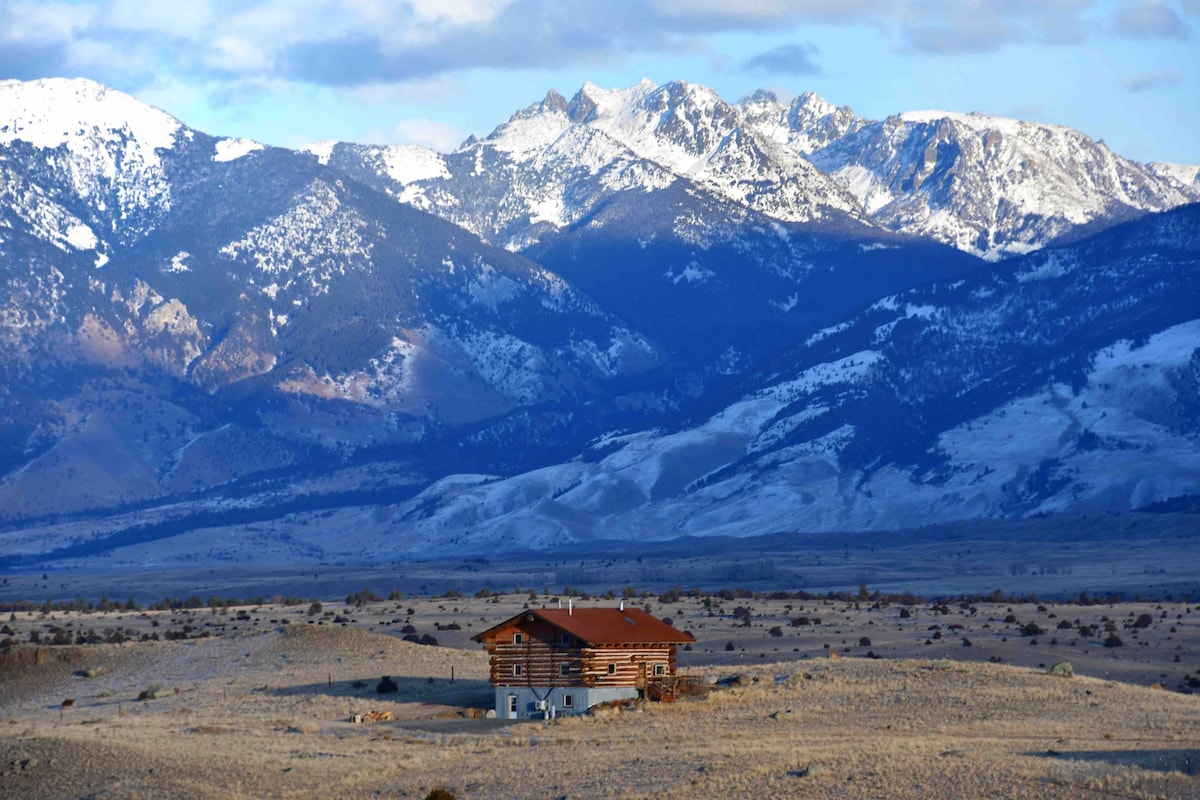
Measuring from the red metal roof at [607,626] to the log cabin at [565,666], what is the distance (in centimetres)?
4

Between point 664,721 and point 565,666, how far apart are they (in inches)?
176

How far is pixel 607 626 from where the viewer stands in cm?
6575

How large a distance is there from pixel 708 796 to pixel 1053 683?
18.7 metres

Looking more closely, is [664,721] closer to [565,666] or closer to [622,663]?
[622,663]

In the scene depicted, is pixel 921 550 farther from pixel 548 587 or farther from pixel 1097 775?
pixel 1097 775

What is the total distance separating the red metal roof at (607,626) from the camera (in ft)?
208

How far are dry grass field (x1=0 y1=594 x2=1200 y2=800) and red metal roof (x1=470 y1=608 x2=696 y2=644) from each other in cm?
220

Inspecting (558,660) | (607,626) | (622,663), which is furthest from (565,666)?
(607,626)

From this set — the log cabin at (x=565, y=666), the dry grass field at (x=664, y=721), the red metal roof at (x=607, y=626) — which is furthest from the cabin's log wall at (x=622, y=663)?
the dry grass field at (x=664, y=721)

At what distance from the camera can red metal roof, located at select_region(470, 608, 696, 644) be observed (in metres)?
63.5

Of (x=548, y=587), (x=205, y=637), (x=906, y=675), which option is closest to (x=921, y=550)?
(x=548, y=587)

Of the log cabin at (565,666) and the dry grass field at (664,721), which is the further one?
the log cabin at (565,666)

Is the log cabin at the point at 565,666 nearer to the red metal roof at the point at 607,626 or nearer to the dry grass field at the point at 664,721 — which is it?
the red metal roof at the point at 607,626

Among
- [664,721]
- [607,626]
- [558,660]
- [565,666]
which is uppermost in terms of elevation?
[607,626]
